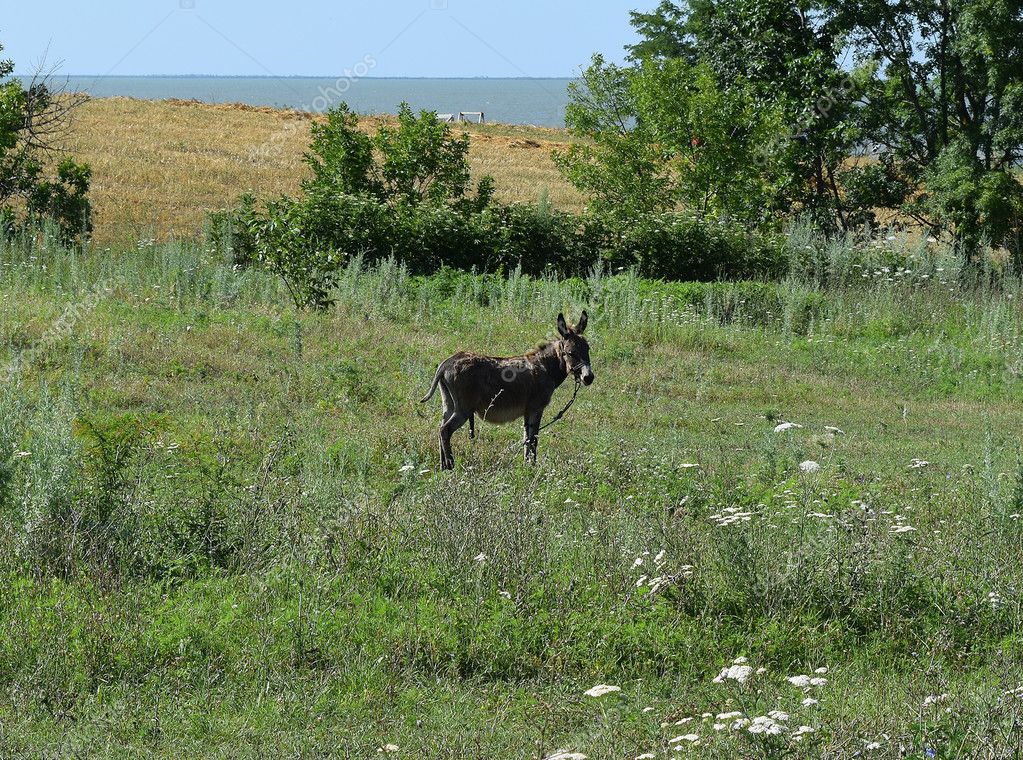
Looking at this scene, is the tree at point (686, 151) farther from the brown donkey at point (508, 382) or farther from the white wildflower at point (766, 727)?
the white wildflower at point (766, 727)

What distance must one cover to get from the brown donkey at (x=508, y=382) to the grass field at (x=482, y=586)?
37 centimetres

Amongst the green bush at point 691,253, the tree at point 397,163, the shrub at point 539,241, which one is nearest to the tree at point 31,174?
the tree at point 397,163

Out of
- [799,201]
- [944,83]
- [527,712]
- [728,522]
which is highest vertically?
[944,83]

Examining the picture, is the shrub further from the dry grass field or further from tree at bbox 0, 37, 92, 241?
tree at bbox 0, 37, 92, 241

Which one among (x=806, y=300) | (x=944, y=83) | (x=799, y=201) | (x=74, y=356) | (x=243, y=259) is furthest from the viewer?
(x=799, y=201)

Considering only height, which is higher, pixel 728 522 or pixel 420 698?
pixel 728 522

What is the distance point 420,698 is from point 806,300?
15632mm

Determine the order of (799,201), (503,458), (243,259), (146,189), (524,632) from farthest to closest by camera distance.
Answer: (146,189)
(799,201)
(243,259)
(503,458)
(524,632)

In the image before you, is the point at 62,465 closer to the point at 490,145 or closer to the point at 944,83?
the point at 944,83

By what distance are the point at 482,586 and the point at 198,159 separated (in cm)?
4399

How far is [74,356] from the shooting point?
1430cm

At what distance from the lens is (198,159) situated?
48219mm

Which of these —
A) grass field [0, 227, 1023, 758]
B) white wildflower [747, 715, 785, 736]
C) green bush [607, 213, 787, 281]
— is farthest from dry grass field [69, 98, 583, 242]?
white wildflower [747, 715, 785, 736]

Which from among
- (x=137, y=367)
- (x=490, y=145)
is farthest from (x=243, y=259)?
(x=490, y=145)
